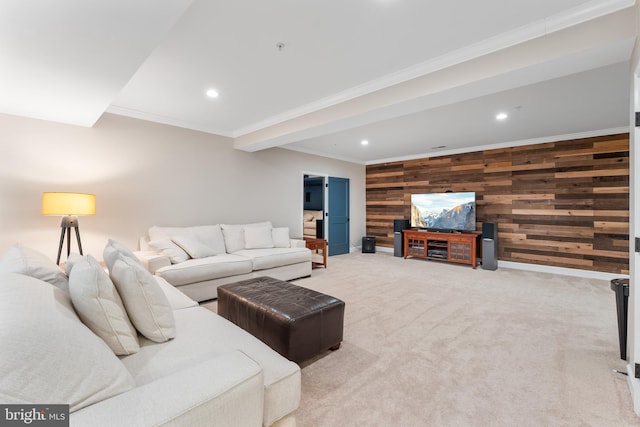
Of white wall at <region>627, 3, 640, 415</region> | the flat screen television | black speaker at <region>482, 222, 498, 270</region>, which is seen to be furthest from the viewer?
the flat screen television

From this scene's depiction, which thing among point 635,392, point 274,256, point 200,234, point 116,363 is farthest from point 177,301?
point 635,392

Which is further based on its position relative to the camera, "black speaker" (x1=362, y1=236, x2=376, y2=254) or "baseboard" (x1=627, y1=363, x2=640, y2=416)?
"black speaker" (x1=362, y1=236, x2=376, y2=254)

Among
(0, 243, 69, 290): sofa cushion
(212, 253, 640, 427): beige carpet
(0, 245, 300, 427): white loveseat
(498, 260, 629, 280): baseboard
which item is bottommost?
(212, 253, 640, 427): beige carpet

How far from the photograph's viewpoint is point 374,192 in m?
7.52

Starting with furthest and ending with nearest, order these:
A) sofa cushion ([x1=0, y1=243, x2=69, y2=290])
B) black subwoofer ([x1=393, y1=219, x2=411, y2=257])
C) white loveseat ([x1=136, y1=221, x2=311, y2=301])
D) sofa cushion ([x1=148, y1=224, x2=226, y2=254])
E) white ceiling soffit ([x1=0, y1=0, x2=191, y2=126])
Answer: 1. black subwoofer ([x1=393, y1=219, x2=411, y2=257])
2. sofa cushion ([x1=148, y1=224, x2=226, y2=254])
3. white loveseat ([x1=136, y1=221, x2=311, y2=301])
4. white ceiling soffit ([x1=0, y1=0, x2=191, y2=126])
5. sofa cushion ([x1=0, y1=243, x2=69, y2=290])

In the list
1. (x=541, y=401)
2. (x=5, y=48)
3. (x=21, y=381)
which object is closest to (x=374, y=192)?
(x=541, y=401)

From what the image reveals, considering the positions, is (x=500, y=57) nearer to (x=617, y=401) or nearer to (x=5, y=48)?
(x=617, y=401)

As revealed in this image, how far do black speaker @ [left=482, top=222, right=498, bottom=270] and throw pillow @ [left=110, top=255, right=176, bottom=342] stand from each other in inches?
212

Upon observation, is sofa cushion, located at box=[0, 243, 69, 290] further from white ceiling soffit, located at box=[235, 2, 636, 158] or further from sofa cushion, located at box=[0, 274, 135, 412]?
white ceiling soffit, located at box=[235, 2, 636, 158]

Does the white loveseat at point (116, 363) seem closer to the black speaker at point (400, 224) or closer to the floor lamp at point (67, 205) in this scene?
the floor lamp at point (67, 205)

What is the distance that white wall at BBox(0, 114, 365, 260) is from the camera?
3.12 meters

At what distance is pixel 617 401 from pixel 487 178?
468 centimetres

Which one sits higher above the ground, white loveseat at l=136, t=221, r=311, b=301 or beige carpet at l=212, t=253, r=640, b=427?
white loveseat at l=136, t=221, r=311, b=301

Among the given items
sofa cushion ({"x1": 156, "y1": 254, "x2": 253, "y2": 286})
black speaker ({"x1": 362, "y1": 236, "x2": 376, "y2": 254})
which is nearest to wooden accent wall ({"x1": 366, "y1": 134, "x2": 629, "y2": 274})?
black speaker ({"x1": 362, "y1": 236, "x2": 376, "y2": 254})
